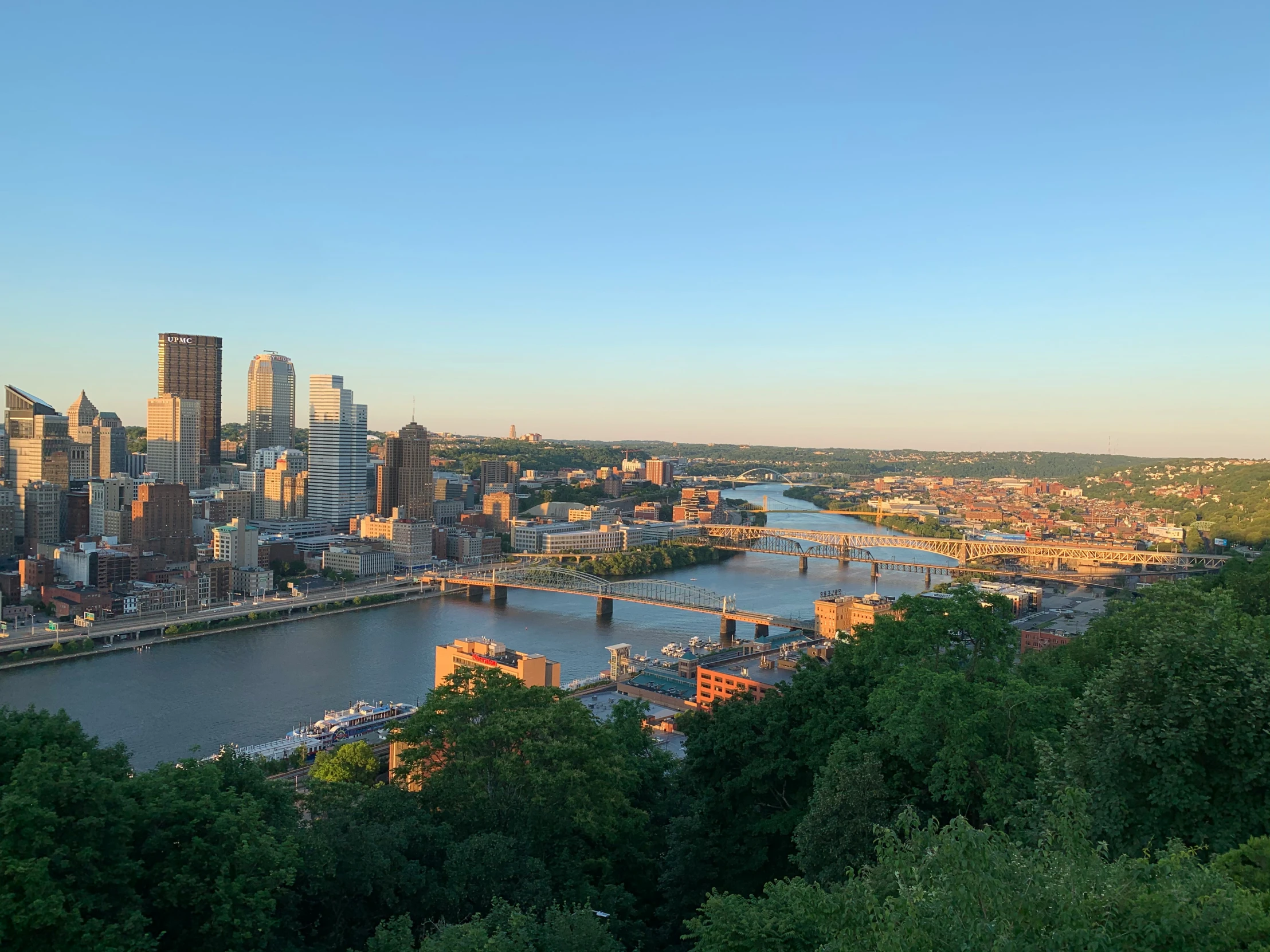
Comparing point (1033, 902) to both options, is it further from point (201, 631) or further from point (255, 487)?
point (255, 487)

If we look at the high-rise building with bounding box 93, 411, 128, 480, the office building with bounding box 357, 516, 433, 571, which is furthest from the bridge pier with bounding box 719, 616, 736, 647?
the high-rise building with bounding box 93, 411, 128, 480

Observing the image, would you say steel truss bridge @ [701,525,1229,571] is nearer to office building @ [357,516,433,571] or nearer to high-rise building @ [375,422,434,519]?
office building @ [357,516,433,571]

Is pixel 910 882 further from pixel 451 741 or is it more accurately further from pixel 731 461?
pixel 731 461

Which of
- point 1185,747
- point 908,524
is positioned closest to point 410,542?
point 908,524

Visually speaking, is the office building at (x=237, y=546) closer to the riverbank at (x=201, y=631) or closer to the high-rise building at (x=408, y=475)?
the riverbank at (x=201, y=631)

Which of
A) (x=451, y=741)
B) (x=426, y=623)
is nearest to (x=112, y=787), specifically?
(x=451, y=741)

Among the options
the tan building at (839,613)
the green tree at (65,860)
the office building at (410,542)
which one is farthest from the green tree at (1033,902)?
the office building at (410,542)
